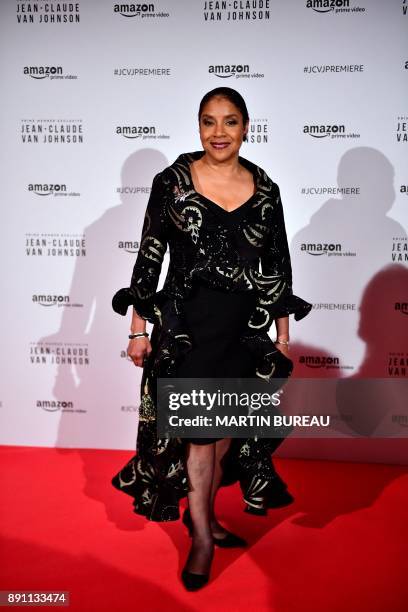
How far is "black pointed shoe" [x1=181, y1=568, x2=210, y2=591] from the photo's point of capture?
2.54 meters

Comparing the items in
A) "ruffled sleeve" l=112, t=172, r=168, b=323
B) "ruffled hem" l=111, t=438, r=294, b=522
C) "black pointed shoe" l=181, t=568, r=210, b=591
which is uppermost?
"ruffled sleeve" l=112, t=172, r=168, b=323

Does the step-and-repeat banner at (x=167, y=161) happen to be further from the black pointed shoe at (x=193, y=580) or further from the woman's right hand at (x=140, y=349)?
the black pointed shoe at (x=193, y=580)

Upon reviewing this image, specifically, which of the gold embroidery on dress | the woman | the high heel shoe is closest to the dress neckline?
the woman

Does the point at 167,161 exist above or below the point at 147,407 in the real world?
above

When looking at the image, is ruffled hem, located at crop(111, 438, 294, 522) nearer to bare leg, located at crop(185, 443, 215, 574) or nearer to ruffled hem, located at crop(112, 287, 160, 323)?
bare leg, located at crop(185, 443, 215, 574)

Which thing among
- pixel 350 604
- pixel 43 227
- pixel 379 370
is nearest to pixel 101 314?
pixel 43 227

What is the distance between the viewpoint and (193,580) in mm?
2549

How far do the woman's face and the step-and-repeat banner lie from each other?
3.86 ft

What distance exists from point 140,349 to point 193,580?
0.88 meters

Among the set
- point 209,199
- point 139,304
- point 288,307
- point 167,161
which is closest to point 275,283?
point 288,307

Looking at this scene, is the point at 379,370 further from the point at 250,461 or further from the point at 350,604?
the point at 350,604

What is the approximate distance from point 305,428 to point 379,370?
547 millimetres

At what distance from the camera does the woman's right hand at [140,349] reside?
267 centimetres

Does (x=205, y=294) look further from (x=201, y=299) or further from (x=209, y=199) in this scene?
(x=209, y=199)
